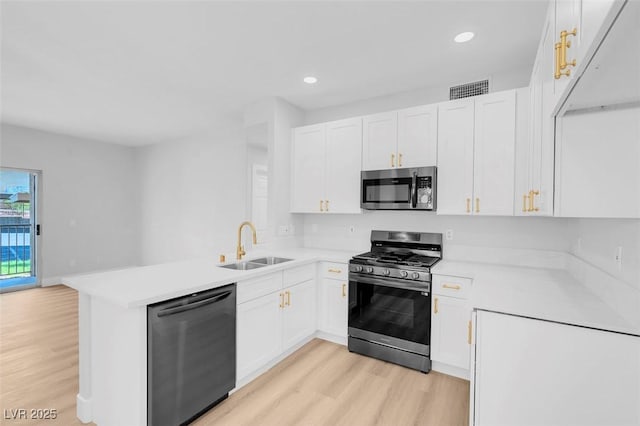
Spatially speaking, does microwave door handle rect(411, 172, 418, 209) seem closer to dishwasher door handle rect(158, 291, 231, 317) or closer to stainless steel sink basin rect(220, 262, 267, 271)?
stainless steel sink basin rect(220, 262, 267, 271)

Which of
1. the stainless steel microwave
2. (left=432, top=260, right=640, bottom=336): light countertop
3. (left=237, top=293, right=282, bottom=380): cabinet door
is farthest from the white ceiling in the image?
(left=237, top=293, right=282, bottom=380): cabinet door

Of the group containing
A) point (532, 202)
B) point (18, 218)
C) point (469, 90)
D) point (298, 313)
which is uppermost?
point (469, 90)

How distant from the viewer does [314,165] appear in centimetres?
359

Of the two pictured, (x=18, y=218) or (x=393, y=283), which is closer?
(x=393, y=283)

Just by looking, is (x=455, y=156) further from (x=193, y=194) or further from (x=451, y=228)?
(x=193, y=194)

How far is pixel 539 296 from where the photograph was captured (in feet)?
5.81

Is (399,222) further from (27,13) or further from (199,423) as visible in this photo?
(27,13)

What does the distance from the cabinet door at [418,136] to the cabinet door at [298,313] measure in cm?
161

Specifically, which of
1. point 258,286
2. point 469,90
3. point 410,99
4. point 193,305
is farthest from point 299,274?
point 469,90

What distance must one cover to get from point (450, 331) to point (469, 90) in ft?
7.63

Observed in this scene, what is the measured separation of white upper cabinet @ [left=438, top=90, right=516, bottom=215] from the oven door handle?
77 cm

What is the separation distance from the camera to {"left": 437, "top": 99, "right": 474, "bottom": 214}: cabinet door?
107 inches

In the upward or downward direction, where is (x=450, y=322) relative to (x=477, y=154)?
downward

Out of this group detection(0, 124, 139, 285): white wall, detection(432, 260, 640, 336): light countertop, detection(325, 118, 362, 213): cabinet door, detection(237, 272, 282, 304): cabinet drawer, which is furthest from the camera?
detection(0, 124, 139, 285): white wall
